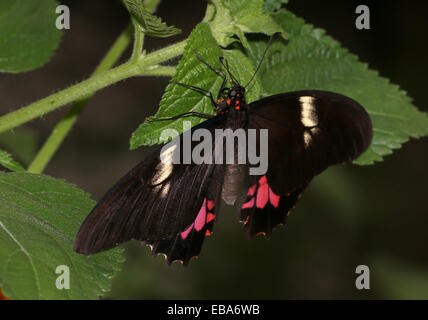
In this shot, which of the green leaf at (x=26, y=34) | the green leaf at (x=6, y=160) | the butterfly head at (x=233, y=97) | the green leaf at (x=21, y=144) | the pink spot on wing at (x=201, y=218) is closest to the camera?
the green leaf at (x=6, y=160)

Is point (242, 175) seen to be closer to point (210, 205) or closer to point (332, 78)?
point (210, 205)

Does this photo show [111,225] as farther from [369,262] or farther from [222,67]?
[369,262]

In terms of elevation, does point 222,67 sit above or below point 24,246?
above

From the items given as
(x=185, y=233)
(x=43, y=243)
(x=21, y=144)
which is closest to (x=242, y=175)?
(x=185, y=233)

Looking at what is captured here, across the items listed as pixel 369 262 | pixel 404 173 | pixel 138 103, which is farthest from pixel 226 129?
pixel 138 103

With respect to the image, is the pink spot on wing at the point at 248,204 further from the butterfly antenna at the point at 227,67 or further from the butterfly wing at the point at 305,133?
the butterfly antenna at the point at 227,67

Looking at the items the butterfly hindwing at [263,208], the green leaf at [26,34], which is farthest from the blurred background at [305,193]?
the green leaf at [26,34]
